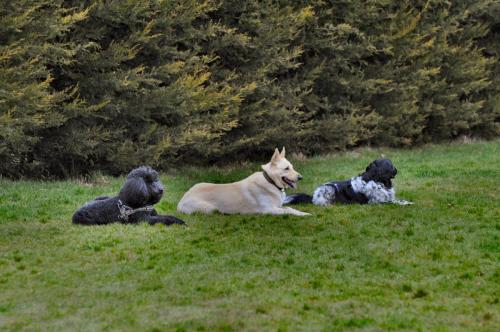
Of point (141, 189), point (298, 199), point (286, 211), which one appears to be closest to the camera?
point (141, 189)

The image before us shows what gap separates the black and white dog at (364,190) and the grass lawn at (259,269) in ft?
0.95

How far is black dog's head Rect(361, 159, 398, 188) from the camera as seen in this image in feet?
45.0

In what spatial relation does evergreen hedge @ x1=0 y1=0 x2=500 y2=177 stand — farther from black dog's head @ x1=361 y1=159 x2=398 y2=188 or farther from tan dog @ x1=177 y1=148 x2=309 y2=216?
black dog's head @ x1=361 y1=159 x2=398 y2=188

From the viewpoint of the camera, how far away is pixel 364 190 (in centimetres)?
1396

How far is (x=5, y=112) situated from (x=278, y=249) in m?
6.96

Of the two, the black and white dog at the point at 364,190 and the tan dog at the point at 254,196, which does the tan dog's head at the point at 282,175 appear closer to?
the tan dog at the point at 254,196

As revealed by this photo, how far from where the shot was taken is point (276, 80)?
22.3 m

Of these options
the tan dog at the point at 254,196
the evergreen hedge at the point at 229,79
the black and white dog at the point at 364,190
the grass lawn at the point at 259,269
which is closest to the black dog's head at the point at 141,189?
the grass lawn at the point at 259,269

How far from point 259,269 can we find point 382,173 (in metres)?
4.49

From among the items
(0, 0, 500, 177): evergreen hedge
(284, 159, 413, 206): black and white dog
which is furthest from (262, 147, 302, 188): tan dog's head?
(0, 0, 500, 177): evergreen hedge

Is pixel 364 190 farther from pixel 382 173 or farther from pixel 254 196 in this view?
pixel 254 196

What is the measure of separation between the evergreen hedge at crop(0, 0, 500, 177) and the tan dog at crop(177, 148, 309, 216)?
404cm

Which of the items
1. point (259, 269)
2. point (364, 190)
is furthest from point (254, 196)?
point (259, 269)

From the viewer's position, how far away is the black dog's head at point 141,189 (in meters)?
12.0
